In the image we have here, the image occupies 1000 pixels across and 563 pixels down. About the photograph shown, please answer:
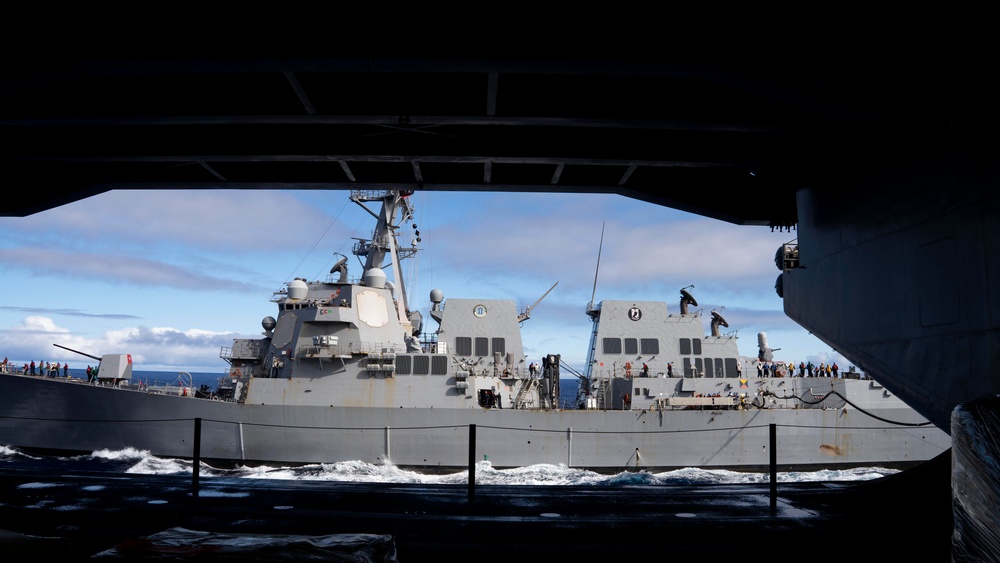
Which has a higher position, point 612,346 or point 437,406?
point 612,346

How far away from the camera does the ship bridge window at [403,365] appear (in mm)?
24703

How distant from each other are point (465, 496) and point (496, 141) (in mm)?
4960

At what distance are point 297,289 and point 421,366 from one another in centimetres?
605

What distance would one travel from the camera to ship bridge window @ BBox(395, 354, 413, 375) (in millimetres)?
24703

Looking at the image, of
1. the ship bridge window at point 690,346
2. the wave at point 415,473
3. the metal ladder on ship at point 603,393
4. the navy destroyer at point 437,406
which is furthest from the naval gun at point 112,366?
the ship bridge window at point 690,346

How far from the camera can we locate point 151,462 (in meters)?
24.0

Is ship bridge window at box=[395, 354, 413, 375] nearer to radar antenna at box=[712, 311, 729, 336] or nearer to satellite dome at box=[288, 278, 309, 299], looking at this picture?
satellite dome at box=[288, 278, 309, 299]

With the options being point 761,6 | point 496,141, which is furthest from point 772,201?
point 761,6

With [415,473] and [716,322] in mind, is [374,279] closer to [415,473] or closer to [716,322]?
[415,473]

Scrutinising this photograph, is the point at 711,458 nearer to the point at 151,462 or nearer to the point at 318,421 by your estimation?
the point at 318,421

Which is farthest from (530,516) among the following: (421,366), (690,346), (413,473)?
(690,346)

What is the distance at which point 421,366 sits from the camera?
2480 centimetres

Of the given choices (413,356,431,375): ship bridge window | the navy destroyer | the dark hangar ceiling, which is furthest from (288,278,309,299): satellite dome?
the dark hangar ceiling

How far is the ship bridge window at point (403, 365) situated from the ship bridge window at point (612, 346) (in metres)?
8.88
